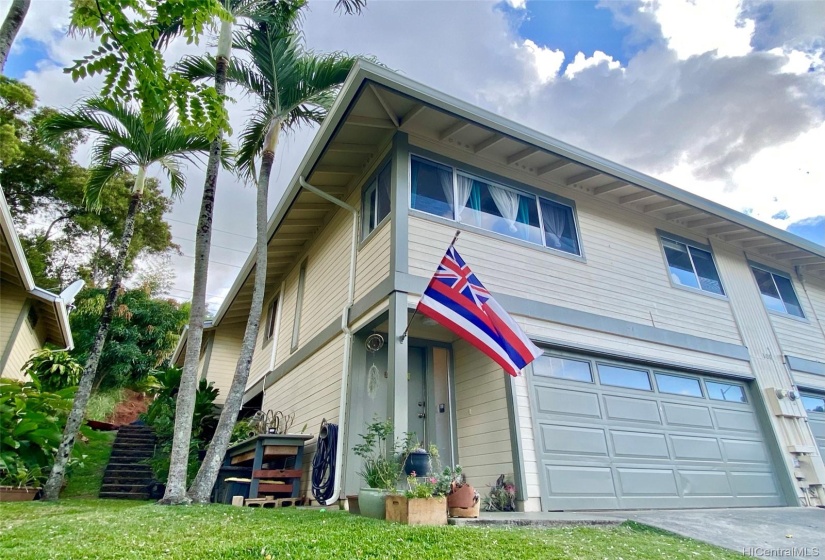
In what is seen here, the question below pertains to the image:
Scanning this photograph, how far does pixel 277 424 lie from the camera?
26.9 ft

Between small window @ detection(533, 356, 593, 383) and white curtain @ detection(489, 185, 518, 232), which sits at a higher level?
white curtain @ detection(489, 185, 518, 232)

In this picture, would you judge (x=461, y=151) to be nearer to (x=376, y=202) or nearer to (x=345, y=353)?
(x=376, y=202)

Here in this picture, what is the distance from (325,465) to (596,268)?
496cm

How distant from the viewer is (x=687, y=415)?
267 inches

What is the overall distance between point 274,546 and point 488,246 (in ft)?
14.8

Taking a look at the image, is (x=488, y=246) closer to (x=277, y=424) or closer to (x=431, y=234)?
(x=431, y=234)

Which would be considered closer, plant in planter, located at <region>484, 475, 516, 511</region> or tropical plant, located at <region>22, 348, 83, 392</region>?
plant in planter, located at <region>484, 475, 516, 511</region>

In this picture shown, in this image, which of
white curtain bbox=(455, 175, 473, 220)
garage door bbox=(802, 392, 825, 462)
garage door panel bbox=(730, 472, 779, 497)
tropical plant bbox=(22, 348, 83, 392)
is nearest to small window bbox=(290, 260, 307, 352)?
white curtain bbox=(455, 175, 473, 220)

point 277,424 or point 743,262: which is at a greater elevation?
point 743,262

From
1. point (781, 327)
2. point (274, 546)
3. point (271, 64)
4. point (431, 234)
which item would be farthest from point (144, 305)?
point (781, 327)

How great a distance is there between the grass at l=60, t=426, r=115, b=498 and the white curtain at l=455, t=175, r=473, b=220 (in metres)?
8.33

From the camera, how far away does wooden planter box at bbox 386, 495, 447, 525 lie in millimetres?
3729

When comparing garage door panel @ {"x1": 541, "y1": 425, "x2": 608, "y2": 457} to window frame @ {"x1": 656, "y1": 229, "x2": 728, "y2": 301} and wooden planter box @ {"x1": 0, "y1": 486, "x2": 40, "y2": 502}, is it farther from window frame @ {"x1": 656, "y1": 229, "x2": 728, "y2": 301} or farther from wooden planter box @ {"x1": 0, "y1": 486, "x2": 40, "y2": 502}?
wooden planter box @ {"x1": 0, "y1": 486, "x2": 40, "y2": 502}

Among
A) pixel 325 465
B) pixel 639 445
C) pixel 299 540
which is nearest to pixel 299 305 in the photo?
pixel 325 465
